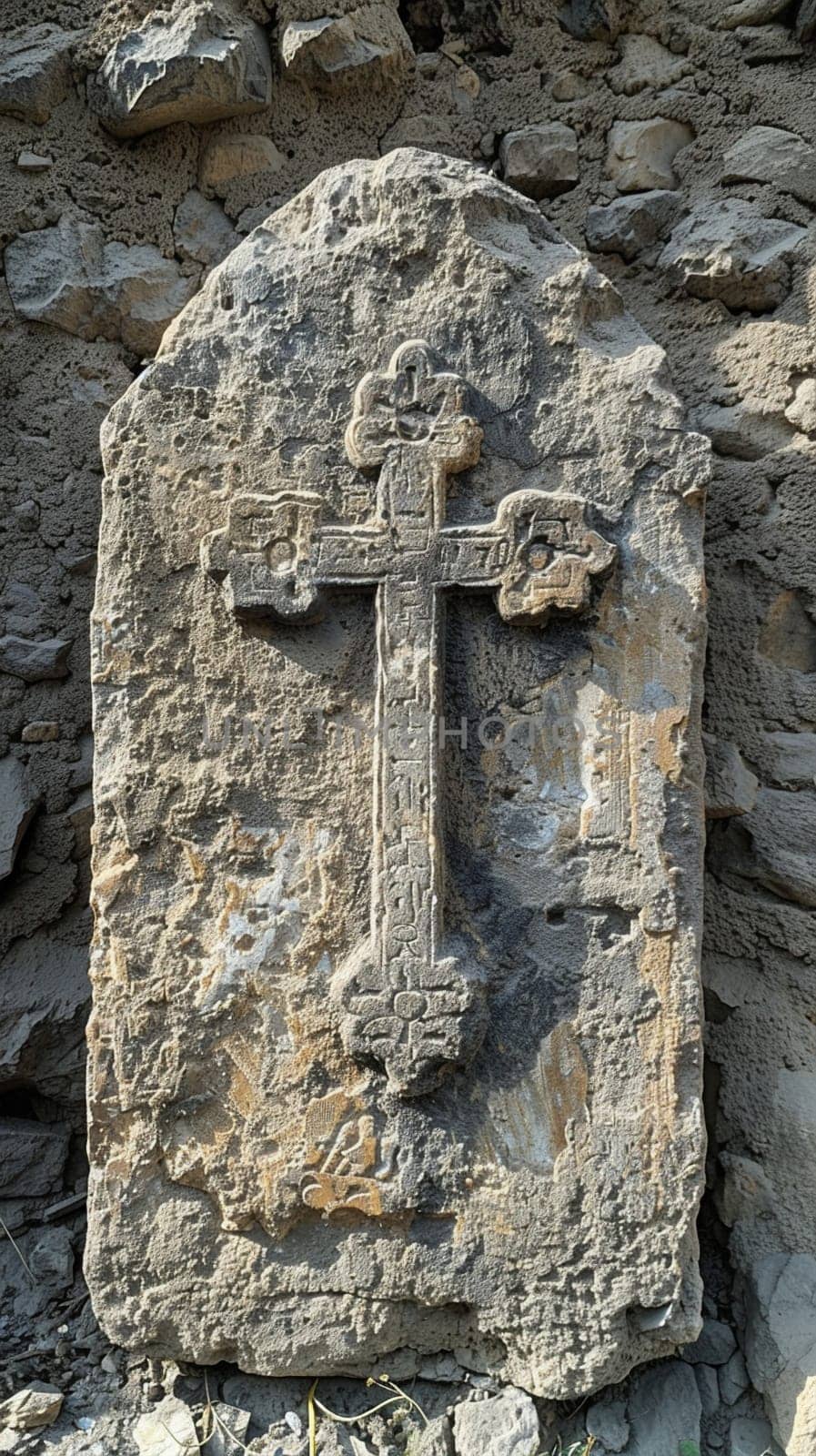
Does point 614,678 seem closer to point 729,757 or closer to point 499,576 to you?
point 499,576

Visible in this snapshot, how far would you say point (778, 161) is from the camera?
2.63m

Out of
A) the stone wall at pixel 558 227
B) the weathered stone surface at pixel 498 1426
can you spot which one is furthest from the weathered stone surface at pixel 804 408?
the weathered stone surface at pixel 498 1426

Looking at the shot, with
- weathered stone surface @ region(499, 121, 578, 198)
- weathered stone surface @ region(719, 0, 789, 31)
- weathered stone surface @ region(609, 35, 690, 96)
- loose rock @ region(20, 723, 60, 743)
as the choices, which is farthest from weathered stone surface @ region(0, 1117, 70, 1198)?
weathered stone surface @ region(719, 0, 789, 31)

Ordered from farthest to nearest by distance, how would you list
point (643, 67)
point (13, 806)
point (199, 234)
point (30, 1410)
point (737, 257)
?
point (199, 234), point (643, 67), point (13, 806), point (737, 257), point (30, 1410)

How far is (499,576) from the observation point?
6.82ft

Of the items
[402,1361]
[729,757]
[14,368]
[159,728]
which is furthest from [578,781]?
[14,368]

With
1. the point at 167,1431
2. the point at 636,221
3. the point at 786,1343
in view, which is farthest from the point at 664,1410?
the point at 636,221

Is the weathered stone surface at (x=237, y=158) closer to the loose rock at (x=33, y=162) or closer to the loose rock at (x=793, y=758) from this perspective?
the loose rock at (x=33, y=162)

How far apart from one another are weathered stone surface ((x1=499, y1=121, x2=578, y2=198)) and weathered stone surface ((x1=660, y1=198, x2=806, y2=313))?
40 cm

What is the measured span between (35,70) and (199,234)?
581mm

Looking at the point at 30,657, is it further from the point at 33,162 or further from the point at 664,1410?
the point at 664,1410

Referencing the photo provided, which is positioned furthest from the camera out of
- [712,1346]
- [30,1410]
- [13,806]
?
[13,806]

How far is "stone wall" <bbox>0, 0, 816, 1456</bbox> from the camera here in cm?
247

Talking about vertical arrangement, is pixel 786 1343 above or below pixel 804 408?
below
